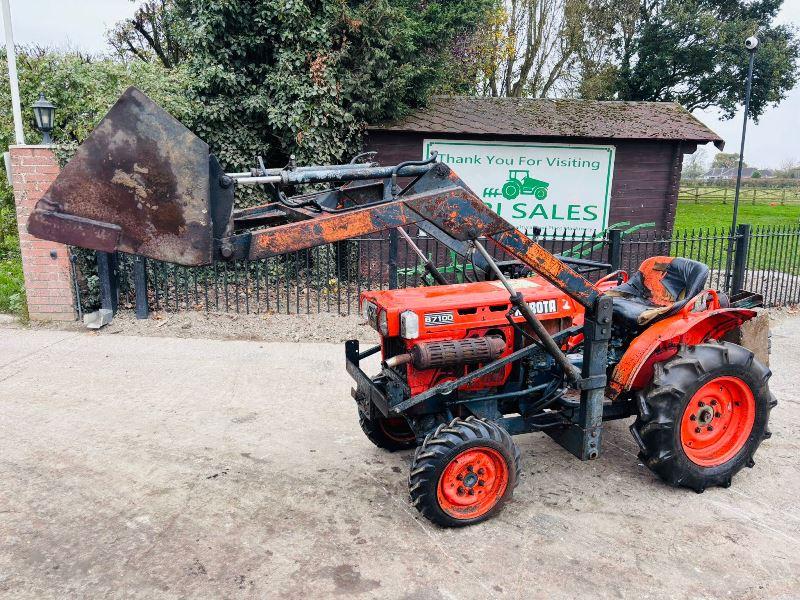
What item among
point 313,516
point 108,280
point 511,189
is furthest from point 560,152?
point 313,516

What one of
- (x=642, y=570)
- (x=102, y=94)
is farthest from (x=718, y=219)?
(x=642, y=570)

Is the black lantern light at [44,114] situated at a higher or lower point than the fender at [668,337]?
higher

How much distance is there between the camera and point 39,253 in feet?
25.3

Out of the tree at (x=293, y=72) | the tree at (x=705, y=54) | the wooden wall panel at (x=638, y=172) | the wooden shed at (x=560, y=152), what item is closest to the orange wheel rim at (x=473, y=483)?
Answer: the tree at (x=293, y=72)

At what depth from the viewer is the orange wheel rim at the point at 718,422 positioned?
3977mm

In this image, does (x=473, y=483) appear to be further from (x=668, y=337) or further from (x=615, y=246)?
(x=615, y=246)

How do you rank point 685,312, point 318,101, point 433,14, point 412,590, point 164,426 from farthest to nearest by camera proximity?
point 433,14 → point 318,101 → point 164,426 → point 685,312 → point 412,590

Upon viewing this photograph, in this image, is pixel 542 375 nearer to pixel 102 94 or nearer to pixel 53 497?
pixel 53 497

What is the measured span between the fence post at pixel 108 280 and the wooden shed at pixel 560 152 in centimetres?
Answer: 449

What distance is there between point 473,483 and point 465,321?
3.10ft

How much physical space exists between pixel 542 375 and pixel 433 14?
9.28 m

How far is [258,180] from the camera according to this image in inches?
111

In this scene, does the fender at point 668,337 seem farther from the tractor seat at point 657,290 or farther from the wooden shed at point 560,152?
the wooden shed at point 560,152

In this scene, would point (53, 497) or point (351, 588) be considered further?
point (53, 497)
